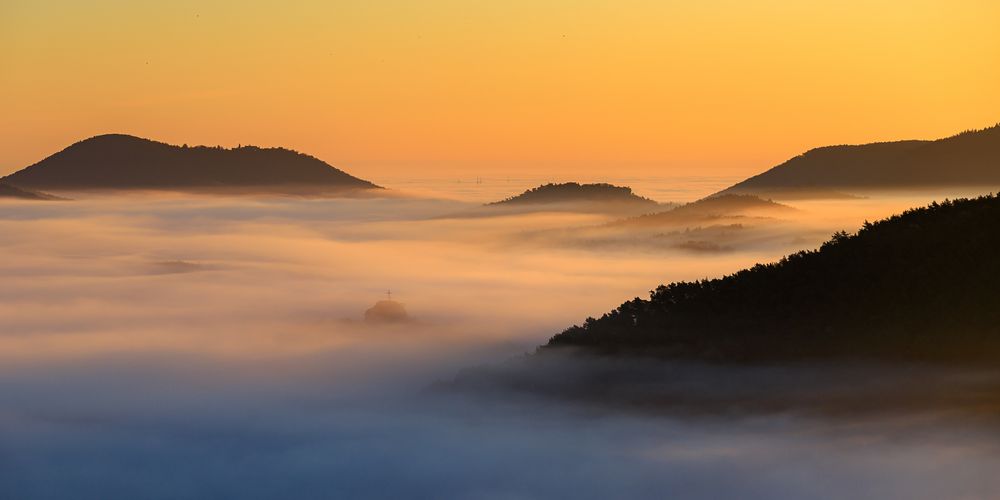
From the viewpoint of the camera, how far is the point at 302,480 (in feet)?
427

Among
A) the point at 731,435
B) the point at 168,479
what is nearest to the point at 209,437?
the point at 168,479

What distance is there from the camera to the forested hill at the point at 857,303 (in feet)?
343

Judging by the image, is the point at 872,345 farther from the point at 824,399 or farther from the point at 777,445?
the point at 777,445

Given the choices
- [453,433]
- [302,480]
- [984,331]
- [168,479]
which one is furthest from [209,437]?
[984,331]

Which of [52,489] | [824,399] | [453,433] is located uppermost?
[824,399]

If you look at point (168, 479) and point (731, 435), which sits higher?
point (731, 435)

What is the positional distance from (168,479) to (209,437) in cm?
1621

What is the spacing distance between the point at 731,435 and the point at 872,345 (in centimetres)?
1493

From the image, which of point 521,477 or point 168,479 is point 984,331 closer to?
point 521,477

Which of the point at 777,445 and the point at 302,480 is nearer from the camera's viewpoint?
the point at 777,445

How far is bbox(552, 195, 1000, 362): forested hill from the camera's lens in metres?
104

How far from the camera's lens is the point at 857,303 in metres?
114

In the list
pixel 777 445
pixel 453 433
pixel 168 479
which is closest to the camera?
pixel 777 445

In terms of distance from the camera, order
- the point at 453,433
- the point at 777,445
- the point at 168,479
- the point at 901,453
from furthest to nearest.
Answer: the point at 168,479
the point at 453,433
the point at 777,445
the point at 901,453
